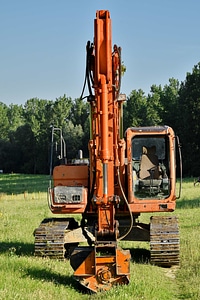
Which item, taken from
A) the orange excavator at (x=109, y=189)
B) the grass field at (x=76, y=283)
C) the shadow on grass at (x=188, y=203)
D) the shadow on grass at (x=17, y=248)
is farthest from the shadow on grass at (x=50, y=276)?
the shadow on grass at (x=188, y=203)

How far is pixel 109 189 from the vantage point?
1015cm

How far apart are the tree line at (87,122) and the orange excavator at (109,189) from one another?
5122 centimetres

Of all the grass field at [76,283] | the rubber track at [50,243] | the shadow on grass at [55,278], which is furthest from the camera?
the rubber track at [50,243]

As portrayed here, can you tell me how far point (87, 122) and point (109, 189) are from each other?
8089 cm

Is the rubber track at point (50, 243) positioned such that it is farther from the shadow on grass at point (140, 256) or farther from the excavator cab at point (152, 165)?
the shadow on grass at point (140, 256)

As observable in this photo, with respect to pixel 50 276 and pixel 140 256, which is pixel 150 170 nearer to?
pixel 140 256

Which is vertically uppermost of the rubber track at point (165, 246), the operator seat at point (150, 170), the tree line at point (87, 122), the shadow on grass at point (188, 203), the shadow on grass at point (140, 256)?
the tree line at point (87, 122)

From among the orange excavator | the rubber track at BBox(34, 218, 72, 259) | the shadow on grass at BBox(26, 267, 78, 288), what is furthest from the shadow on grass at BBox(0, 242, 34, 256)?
the shadow on grass at BBox(26, 267, 78, 288)

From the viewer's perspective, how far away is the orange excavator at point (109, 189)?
384 inches

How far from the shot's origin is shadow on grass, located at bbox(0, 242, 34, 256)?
1267 cm

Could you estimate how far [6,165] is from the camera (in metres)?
105

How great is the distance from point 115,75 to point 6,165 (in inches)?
3762

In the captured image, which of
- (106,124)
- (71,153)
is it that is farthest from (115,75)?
(71,153)

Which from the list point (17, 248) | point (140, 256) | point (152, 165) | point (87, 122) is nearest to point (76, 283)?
point (152, 165)
